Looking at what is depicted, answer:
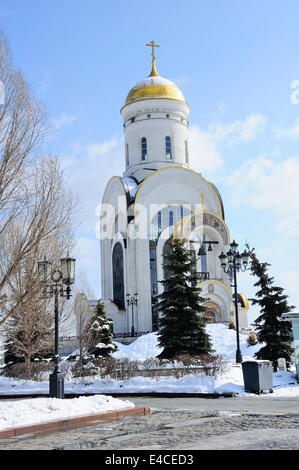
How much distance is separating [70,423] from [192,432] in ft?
7.81

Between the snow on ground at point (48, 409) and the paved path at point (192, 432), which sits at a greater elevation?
the snow on ground at point (48, 409)

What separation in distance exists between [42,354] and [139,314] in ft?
42.6

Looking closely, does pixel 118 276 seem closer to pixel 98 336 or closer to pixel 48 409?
pixel 98 336

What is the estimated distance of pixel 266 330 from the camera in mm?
22141

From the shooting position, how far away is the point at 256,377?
14.7m

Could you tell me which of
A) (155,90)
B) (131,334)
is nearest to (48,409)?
(131,334)

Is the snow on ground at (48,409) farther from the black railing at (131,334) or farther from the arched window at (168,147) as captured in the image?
the arched window at (168,147)

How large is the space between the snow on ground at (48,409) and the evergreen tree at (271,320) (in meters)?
11.8

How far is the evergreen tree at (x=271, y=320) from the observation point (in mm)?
21875

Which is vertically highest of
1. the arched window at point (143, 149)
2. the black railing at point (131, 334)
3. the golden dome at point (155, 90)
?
the golden dome at point (155, 90)

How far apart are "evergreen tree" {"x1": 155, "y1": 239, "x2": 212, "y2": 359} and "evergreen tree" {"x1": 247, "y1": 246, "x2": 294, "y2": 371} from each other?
2.26 meters

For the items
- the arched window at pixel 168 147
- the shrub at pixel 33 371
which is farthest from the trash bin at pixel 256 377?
the arched window at pixel 168 147

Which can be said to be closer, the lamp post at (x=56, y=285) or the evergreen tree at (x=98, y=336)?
the lamp post at (x=56, y=285)

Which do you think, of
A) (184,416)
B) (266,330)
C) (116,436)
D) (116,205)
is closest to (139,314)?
(116,205)
